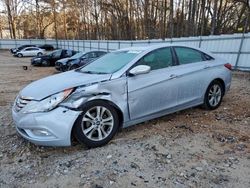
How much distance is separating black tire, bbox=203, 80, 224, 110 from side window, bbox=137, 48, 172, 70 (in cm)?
115

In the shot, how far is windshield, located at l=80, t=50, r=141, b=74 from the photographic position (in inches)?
156

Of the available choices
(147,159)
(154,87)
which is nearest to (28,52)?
(154,87)

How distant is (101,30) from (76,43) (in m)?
Answer: 6.87

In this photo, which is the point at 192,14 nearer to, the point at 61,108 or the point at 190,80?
the point at 190,80

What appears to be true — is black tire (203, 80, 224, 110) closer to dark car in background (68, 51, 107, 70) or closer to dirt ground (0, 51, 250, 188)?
dirt ground (0, 51, 250, 188)

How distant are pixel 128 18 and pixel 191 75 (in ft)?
87.0

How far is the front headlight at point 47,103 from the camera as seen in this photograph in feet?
10.6

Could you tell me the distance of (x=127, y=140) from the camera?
12.3 feet

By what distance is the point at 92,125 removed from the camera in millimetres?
3443

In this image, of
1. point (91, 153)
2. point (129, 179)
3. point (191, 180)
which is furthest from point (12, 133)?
point (191, 180)

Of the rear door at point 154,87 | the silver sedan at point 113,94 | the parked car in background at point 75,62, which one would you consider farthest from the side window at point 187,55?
the parked car in background at point 75,62

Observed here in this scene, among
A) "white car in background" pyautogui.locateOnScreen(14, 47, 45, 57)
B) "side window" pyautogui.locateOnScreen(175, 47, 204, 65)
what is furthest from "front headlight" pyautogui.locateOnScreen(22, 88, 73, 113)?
"white car in background" pyautogui.locateOnScreen(14, 47, 45, 57)

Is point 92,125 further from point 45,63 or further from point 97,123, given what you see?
point 45,63

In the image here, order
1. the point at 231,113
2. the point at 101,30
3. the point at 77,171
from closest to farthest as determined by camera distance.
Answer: the point at 77,171 → the point at 231,113 → the point at 101,30
